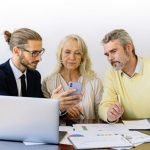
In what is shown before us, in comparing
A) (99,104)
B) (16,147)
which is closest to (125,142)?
(16,147)

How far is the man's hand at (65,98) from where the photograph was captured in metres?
2.23

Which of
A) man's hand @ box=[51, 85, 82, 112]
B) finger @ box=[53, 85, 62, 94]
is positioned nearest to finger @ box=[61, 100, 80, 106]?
man's hand @ box=[51, 85, 82, 112]

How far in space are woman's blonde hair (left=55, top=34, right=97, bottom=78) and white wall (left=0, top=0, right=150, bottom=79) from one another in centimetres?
3

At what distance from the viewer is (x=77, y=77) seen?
2.51m

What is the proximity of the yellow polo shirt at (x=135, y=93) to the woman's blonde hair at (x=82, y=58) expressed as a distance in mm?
222

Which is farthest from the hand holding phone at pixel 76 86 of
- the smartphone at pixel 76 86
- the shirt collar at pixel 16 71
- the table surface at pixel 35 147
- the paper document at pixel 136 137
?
the table surface at pixel 35 147

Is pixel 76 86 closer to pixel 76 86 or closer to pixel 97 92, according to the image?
pixel 76 86

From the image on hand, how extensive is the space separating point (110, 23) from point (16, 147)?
1.33 metres

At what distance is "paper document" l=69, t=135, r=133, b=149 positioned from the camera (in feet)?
5.09

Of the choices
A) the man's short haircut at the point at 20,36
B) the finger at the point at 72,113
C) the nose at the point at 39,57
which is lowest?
the finger at the point at 72,113

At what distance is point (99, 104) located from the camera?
243 cm

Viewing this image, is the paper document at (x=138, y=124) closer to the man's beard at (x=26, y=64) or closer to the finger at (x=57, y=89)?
the finger at (x=57, y=89)

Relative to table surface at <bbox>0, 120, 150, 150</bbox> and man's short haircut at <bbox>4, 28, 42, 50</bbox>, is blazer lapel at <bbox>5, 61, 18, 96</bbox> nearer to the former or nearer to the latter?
man's short haircut at <bbox>4, 28, 42, 50</bbox>

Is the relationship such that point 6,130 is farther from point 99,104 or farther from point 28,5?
point 28,5
